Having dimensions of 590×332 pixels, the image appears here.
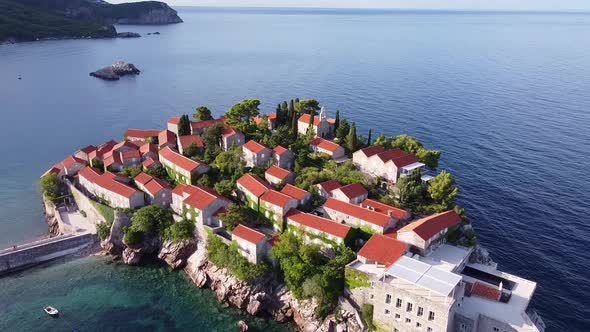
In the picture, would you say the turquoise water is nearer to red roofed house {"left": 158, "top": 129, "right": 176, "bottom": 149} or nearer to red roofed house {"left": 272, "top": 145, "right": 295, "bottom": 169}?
red roofed house {"left": 272, "top": 145, "right": 295, "bottom": 169}

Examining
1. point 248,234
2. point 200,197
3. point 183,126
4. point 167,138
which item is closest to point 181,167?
point 200,197

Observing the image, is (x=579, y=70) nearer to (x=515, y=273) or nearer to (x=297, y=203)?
(x=515, y=273)

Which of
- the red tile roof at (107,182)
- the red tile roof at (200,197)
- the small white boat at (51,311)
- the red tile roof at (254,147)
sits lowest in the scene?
the small white boat at (51,311)

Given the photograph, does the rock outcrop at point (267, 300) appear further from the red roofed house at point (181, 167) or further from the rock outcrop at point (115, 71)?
the rock outcrop at point (115, 71)

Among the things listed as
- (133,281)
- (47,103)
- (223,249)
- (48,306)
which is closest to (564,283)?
(223,249)

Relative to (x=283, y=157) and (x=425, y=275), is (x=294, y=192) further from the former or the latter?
(x=425, y=275)

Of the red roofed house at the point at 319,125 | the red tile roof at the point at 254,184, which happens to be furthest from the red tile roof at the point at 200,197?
the red roofed house at the point at 319,125

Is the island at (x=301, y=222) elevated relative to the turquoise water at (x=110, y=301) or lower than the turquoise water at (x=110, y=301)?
elevated

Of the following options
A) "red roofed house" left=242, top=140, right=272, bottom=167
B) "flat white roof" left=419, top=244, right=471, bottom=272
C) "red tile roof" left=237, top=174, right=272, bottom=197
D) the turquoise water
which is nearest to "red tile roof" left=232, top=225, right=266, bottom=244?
"red tile roof" left=237, top=174, right=272, bottom=197
